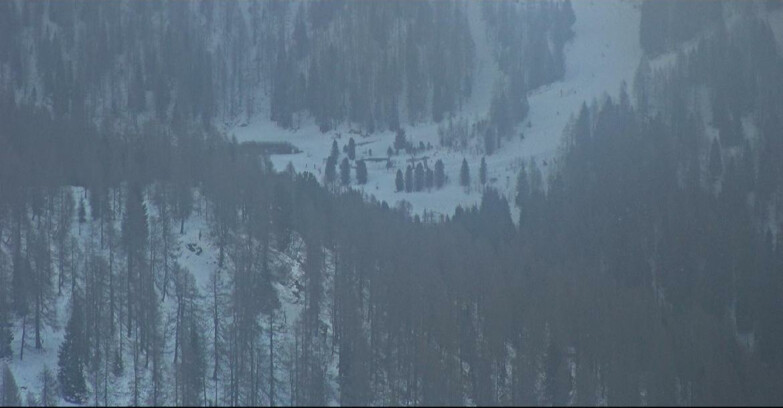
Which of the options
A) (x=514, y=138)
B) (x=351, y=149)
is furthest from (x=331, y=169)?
(x=514, y=138)

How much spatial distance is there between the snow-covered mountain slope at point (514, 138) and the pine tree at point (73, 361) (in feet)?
159

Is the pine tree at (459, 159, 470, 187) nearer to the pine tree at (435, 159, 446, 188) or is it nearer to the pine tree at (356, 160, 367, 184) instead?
the pine tree at (435, 159, 446, 188)

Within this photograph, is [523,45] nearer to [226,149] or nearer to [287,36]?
[287,36]

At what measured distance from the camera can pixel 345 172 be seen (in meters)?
131

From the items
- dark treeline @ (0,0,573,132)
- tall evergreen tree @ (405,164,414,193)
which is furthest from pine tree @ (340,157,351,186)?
dark treeline @ (0,0,573,132)

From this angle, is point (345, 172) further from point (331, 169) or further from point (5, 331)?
point (5, 331)

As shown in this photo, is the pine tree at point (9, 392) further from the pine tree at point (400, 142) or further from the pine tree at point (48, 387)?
the pine tree at point (400, 142)

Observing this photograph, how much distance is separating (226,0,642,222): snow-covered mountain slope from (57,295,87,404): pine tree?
1912 inches

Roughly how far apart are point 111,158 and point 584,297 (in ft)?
126

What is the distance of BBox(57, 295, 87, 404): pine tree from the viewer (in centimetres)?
7200

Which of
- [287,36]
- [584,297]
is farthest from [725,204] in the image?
[287,36]

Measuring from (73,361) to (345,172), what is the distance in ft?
198

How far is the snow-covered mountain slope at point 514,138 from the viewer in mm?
127750

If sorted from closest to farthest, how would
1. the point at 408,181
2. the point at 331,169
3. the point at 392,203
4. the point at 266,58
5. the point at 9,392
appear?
the point at 9,392
the point at 392,203
the point at 408,181
the point at 331,169
the point at 266,58
